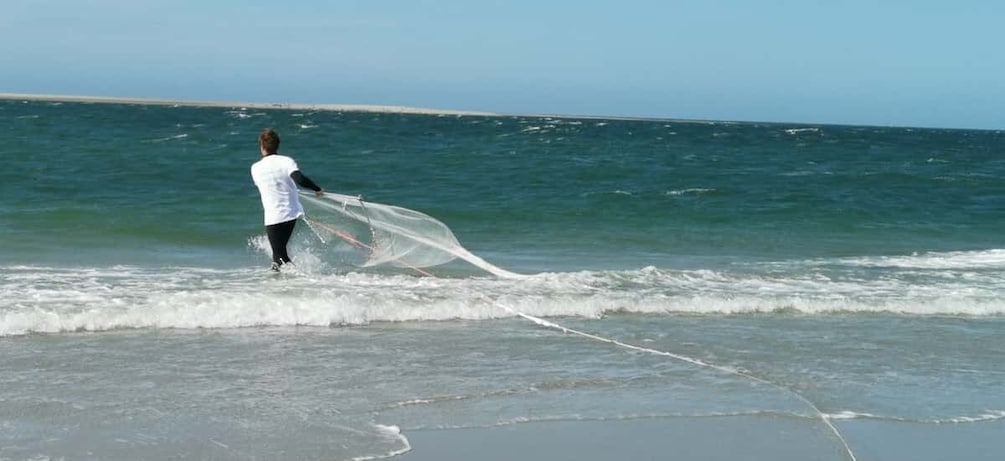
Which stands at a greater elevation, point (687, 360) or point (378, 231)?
point (378, 231)

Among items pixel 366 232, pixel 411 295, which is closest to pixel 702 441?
pixel 411 295

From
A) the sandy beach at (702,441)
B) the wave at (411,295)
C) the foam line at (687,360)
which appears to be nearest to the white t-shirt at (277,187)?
the wave at (411,295)

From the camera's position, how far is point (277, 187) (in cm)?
1025

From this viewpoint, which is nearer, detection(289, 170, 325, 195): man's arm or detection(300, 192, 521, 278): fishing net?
detection(289, 170, 325, 195): man's arm

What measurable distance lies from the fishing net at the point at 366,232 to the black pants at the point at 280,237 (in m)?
0.54

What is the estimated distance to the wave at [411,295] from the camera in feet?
28.1

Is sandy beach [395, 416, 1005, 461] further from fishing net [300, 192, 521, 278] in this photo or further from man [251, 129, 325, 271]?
fishing net [300, 192, 521, 278]

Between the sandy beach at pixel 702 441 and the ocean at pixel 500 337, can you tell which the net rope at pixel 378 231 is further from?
the sandy beach at pixel 702 441

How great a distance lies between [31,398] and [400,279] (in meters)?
4.81

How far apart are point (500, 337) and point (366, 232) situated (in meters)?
3.19

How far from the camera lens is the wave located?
857 cm

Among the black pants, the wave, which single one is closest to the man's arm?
the black pants

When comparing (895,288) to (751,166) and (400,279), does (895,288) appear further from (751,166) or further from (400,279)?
(751,166)

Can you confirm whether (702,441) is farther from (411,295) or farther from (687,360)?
(411,295)
